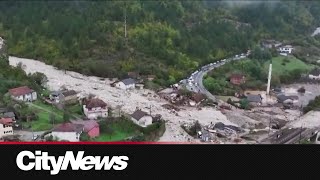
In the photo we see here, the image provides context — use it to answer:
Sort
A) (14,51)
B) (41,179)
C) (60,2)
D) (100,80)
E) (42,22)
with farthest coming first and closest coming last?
(60,2) < (42,22) < (14,51) < (100,80) < (41,179)

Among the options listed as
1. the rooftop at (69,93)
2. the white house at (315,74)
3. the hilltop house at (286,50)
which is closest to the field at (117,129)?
the rooftop at (69,93)

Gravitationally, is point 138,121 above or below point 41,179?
below

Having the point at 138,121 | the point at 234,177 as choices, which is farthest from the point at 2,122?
the point at 234,177

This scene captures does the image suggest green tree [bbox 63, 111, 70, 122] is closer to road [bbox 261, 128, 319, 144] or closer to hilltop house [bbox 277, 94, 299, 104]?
road [bbox 261, 128, 319, 144]

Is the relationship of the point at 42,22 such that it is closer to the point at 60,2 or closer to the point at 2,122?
the point at 60,2

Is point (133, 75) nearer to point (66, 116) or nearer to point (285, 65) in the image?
point (66, 116)

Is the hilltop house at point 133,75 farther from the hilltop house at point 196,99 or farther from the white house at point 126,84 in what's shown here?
the hilltop house at point 196,99
